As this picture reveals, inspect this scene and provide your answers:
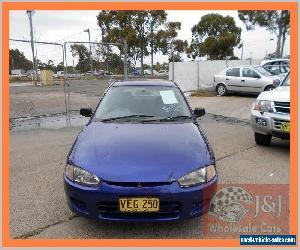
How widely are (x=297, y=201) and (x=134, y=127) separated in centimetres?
217

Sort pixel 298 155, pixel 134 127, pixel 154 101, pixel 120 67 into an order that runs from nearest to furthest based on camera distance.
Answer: pixel 134 127
pixel 154 101
pixel 298 155
pixel 120 67

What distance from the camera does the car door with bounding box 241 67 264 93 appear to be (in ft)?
50.8

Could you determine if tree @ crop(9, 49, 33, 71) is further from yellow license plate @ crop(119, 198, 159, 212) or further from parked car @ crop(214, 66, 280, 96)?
yellow license plate @ crop(119, 198, 159, 212)

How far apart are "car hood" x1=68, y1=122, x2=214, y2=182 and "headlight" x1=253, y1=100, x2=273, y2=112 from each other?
8.16 ft

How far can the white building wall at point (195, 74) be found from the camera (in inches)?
762

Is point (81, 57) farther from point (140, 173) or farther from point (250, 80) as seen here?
point (140, 173)

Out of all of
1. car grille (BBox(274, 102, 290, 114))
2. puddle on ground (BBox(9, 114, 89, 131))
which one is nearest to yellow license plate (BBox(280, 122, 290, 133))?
car grille (BBox(274, 102, 290, 114))

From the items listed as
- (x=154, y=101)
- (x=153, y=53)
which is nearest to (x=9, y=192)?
(x=154, y=101)

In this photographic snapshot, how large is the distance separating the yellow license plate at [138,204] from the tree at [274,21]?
1330 inches

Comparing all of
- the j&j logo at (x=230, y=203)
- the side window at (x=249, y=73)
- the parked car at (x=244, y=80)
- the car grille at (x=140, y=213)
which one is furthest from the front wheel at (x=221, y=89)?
the car grille at (x=140, y=213)

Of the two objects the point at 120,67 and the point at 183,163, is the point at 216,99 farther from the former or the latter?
the point at 183,163

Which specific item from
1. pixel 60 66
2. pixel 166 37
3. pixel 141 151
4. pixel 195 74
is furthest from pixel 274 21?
pixel 141 151

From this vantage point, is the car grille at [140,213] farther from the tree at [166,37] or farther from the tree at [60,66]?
the tree at [166,37]

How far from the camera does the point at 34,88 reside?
19.7 m
